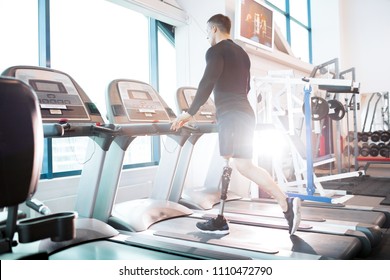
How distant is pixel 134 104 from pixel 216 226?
1303mm

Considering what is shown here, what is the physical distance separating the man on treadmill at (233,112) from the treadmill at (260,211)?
55cm

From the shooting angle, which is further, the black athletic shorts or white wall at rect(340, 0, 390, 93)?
white wall at rect(340, 0, 390, 93)

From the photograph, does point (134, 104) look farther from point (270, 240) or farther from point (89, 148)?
point (270, 240)

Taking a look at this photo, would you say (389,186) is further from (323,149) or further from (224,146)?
(224,146)

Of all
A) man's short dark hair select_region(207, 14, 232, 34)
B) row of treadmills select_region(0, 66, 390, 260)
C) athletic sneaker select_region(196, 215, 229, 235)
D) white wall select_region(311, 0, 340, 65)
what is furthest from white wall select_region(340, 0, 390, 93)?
athletic sneaker select_region(196, 215, 229, 235)

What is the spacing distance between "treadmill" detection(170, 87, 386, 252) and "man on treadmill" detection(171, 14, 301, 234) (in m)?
0.55

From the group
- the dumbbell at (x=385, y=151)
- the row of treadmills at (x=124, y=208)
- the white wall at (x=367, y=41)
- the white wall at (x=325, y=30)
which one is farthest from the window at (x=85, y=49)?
the white wall at (x=367, y=41)

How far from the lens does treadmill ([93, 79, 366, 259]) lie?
8.39 ft

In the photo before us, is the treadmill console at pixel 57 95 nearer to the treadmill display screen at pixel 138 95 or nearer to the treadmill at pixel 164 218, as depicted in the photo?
the treadmill at pixel 164 218

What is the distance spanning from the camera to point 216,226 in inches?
115

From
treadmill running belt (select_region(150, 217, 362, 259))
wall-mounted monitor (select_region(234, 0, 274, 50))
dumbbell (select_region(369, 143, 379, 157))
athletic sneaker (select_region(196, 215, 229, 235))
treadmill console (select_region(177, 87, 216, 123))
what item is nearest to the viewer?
treadmill running belt (select_region(150, 217, 362, 259))

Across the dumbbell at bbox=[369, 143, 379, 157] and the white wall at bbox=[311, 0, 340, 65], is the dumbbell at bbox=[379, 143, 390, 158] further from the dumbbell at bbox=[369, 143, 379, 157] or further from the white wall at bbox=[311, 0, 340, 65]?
the white wall at bbox=[311, 0, 340, 65]
